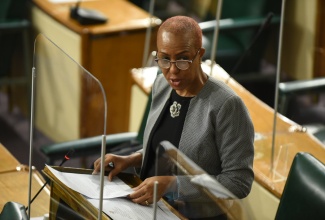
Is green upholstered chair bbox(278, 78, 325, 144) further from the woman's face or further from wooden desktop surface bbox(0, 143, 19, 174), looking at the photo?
the woman's face

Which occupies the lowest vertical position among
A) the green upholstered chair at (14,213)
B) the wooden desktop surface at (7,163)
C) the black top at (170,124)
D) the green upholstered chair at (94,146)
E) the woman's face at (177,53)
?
the green upholstered chair at (94,146)

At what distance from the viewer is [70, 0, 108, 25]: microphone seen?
504 centimetres

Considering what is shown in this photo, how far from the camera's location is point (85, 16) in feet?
16.5

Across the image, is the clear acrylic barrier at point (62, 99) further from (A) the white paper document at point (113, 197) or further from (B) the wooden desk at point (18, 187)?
(A) the white paper document at point (113, 197)

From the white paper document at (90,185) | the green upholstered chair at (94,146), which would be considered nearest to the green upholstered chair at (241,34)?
the green upholstered chair at (94,146)

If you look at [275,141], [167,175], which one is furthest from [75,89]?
[167,175]

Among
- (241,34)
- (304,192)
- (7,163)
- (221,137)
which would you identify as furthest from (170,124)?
(241,34)

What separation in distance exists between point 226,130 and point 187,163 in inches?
17.0

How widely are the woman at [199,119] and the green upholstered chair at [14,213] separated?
26cm

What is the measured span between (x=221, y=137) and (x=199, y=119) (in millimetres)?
103

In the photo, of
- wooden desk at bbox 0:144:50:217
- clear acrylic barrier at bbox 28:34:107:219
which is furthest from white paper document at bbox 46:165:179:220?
clear acrylic barrier at bbox 28:34:107:219

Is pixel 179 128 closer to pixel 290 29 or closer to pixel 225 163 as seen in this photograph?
pixel 225 163

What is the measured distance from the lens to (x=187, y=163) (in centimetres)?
210

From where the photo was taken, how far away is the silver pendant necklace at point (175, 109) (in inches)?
105
